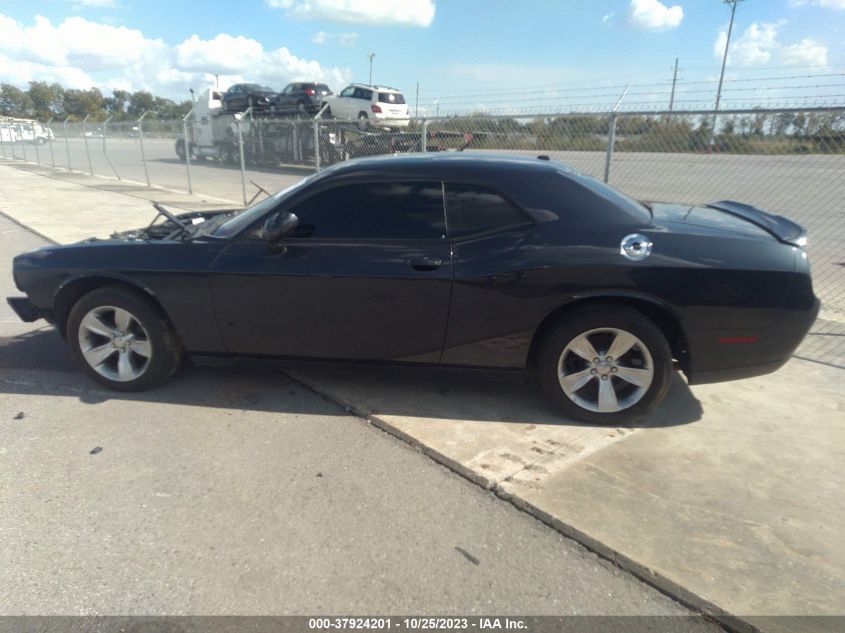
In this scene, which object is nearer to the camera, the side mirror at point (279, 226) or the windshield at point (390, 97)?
the side mirror at point (279, 226)

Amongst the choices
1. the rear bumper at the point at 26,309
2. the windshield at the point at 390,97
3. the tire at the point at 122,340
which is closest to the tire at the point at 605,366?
the tire at the point at 122,340

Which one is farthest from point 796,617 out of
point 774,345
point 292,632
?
point 292,632

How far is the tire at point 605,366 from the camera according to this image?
339 centimetres

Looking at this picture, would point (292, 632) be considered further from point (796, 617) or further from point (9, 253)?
point (9, 253)

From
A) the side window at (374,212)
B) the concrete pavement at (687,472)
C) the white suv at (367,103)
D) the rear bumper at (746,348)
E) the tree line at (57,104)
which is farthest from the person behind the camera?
the tree line at (57,104)

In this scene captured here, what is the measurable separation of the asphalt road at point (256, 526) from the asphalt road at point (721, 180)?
5.13 meters

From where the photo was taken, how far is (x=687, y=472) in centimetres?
309

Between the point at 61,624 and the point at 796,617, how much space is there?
8.90 feet

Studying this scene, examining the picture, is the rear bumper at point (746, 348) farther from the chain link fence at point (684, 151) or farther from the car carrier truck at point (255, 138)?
the car carrier truck at point (255, 138)

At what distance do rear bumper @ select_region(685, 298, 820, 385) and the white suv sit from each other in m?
19.4

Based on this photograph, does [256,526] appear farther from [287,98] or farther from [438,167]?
[287,98]

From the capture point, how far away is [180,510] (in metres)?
2.77

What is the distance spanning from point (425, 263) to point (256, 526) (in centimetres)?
170

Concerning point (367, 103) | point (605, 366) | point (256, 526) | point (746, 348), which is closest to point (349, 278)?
point (256, 526)
